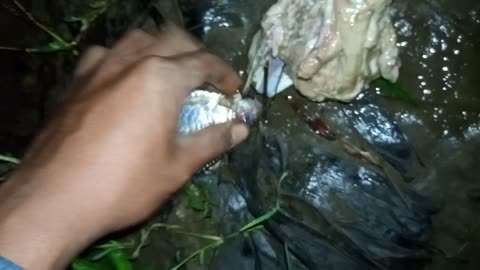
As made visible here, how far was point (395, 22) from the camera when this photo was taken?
1.80 meters

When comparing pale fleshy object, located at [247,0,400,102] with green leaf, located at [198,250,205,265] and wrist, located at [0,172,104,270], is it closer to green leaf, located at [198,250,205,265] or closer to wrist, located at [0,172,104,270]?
green leaf, located at [198,250,205,265]

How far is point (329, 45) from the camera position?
1623mm

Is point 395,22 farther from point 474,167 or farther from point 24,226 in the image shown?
point 24,226

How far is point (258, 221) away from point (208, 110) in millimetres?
327

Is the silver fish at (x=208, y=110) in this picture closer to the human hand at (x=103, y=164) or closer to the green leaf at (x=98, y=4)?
the human hand at (x=103, y=164)

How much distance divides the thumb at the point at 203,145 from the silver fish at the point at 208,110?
0.09ft

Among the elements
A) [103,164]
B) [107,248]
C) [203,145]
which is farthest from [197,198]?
[103,164]

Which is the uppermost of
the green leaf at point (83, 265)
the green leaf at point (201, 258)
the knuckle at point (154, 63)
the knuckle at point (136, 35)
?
the knuckle at point (154, 63)

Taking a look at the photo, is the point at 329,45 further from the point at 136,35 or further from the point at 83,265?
the point at 83,265

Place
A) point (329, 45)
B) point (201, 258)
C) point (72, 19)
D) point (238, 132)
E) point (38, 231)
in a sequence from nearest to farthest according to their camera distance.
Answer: point (38, 231) → point (238, 132) → point (329, 45) → point (201, 258) → point (72, 19)

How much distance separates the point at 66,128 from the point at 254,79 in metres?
0.55

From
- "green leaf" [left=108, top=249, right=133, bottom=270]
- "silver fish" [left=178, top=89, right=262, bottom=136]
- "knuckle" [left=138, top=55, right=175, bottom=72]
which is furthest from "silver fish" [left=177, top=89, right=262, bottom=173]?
"green leaf" [left=108, top=249, right=133, bottom=270]

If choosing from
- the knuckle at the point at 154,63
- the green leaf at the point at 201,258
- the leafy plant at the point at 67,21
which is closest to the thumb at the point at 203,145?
the knuckle at the point at 154,63

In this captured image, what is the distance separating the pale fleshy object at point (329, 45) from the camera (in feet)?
5.27
